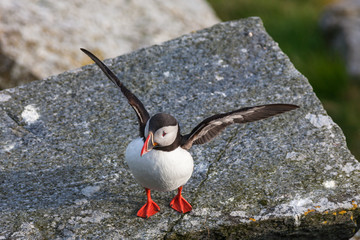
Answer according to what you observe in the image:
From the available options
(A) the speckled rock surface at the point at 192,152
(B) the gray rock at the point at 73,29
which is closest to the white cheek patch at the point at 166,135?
(A) the speckled rock surface at the point at 192,152

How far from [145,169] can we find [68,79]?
1729 millimetres

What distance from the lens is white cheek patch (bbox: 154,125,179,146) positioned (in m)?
2.71

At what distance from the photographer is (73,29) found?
218 inches

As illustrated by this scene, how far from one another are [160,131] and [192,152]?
0.91m

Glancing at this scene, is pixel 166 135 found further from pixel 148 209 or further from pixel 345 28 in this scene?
pixel 345 28

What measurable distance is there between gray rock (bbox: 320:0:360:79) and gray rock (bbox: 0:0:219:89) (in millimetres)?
2153

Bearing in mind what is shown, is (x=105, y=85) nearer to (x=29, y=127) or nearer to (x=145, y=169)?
(x=29, y=127)

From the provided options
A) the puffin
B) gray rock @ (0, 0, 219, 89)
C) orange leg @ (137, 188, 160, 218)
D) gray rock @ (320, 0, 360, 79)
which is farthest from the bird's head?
gray rock @ (320, 0, 360, 79)

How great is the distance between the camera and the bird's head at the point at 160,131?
2.70 m

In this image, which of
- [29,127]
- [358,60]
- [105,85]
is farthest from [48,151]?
[358,60]

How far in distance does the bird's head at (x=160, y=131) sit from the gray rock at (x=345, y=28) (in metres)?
4.97

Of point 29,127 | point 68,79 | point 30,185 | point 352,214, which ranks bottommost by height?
point 352,214

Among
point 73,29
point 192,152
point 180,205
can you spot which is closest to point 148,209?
point 180,205

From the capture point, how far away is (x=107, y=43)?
5.63m
